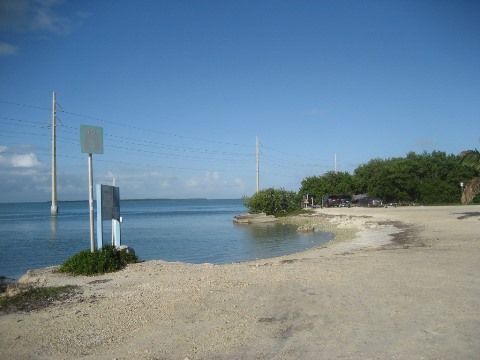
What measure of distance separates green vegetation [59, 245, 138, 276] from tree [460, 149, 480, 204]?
56.8ft

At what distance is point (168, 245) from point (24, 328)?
20260 millimetres

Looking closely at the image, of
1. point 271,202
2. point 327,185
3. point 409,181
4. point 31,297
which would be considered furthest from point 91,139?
point 327,185

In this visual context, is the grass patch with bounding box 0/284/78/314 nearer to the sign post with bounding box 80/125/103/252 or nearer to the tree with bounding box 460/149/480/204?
the sign post with bounding box 80/125/103/252

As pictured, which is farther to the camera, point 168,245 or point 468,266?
point 168,245

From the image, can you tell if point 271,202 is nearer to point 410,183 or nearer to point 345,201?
point 345,201

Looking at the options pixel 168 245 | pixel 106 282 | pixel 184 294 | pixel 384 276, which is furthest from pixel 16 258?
pixel 384 276

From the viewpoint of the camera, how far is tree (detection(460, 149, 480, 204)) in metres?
21.6

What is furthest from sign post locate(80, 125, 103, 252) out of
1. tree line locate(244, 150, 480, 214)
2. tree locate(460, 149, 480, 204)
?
tree line locate(244, 150, 480, 214)

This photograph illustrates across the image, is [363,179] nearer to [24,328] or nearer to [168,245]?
[168,245]

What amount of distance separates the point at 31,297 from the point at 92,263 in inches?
130

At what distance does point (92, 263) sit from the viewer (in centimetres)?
1177

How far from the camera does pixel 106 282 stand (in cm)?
1021

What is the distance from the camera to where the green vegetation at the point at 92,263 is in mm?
11633

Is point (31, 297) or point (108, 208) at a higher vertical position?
point (108, 208)
